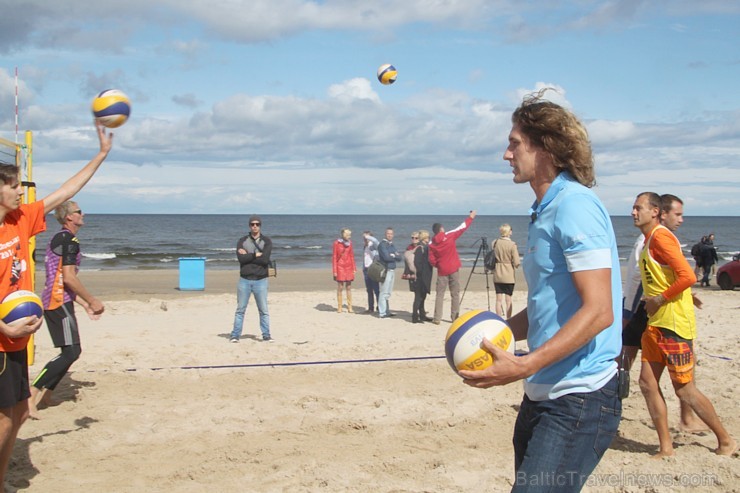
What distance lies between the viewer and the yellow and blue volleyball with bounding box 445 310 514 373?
9.29ft

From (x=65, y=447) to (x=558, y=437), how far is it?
456 cm

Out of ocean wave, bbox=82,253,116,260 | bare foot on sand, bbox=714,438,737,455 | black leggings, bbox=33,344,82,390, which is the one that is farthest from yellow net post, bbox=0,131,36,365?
ocean wave, bbox=82,253,116,260

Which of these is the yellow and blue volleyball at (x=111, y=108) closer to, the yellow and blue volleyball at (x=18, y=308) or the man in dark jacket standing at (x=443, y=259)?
the yellow and blue volleyball at (x=18, y=308)

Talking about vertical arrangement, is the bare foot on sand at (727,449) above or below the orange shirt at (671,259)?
below

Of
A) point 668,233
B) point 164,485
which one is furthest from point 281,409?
point 668,233

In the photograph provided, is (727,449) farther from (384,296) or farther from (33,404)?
(384,296)

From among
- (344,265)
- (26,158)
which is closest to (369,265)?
(344,265)

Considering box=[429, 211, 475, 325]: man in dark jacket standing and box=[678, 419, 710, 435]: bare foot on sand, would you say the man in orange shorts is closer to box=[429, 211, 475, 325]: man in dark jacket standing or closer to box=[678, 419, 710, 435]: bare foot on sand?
box=[678, 419, 710, 435]: bare foot on sand

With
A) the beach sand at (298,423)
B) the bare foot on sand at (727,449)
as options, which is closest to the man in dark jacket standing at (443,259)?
the beach sand at (298,423)

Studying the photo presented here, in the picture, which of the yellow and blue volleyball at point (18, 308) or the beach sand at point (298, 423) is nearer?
the yellow and blue volleyball at point (18, 308)

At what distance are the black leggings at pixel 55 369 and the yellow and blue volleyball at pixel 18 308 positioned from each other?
2.47 meters

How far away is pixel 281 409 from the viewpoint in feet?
22.2

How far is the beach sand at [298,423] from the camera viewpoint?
5043 millimetres

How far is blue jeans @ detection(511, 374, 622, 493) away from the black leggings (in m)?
5.21
